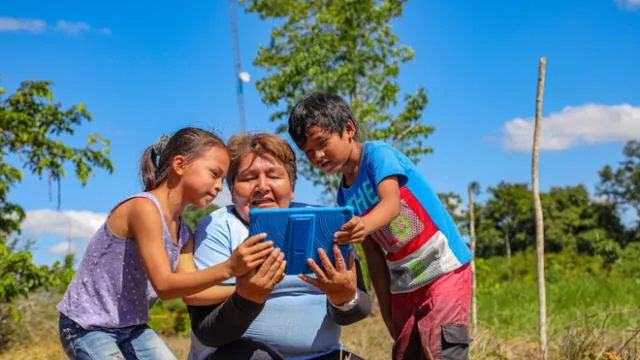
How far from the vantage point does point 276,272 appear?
1.97 metres

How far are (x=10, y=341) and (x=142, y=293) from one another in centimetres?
477

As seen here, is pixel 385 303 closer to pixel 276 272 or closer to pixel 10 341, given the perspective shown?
pixel 276 272

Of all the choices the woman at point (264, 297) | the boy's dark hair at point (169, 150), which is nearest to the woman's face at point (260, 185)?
the woman at point (264, 297)

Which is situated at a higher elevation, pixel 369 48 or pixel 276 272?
pixel 369 48

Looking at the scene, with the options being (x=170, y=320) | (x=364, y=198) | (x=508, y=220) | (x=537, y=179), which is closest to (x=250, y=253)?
(x=364, y=198)

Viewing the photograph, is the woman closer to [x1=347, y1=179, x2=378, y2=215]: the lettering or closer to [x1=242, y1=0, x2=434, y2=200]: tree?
[x1=347, y1=179, x2=378, y2=215]: the lettering

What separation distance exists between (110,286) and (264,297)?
0.68 meters

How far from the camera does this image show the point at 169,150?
2422 millimetres

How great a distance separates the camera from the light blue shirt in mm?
2244

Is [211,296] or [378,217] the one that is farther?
[378,217]

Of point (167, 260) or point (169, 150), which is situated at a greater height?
point (169, 150)

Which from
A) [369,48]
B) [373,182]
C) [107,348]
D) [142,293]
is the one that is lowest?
[107,348]

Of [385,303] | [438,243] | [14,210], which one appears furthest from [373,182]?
[14,210]

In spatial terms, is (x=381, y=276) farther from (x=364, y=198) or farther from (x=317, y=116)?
(x=317, y=116)
